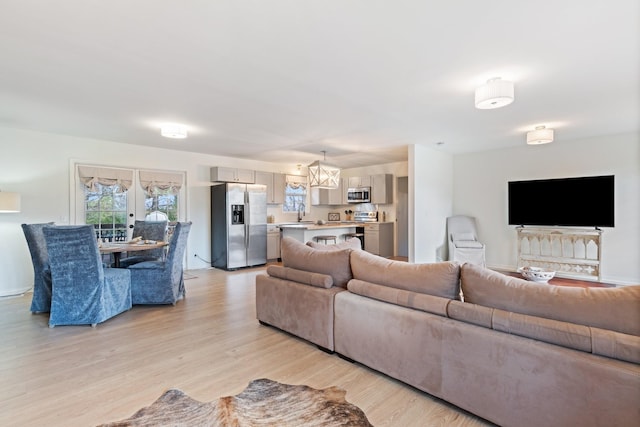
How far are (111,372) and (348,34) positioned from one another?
302 centimetres

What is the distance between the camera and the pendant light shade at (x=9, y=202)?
163 inches

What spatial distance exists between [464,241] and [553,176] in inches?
75.5

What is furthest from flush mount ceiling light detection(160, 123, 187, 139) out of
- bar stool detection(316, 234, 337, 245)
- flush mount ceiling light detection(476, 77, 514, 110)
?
flush mount ceiling light detection(476, 77, 514, 110)

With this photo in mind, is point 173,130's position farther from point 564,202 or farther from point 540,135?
point 564,202

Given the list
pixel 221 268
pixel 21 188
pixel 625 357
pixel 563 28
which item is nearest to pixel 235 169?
pixel 221 268

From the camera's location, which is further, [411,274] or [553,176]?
[553,176]

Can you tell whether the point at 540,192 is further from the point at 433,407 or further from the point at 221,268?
the point at 221,268

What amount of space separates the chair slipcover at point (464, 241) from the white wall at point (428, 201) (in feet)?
0.65

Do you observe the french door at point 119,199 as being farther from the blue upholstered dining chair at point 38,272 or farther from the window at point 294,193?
the window at point 294,193

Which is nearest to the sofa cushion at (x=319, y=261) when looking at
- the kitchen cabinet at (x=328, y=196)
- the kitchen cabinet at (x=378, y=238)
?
the kitchen cabinet at (x=378, y=238)

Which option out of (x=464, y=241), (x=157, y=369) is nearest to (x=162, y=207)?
(x=157, y=369)

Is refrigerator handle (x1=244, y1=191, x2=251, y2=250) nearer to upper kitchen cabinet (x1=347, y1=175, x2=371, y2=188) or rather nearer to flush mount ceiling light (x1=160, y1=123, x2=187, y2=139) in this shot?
flush mount ceiling light (x1=160, y1=123, x2=187, y2=139)

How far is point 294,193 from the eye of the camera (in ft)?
27.7

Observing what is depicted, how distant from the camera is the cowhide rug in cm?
181
